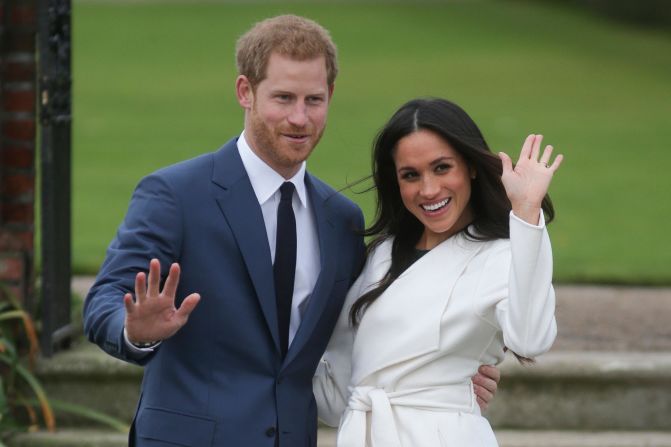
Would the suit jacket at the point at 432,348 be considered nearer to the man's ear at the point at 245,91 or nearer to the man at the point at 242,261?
the man at the point at 242,261

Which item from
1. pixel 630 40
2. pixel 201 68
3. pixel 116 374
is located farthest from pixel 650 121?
pixel 116 374

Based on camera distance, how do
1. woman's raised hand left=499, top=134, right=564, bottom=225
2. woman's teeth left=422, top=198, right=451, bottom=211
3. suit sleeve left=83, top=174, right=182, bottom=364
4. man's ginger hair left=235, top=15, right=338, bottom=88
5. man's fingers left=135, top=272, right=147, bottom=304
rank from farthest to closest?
woman's teeth left=422, top=198, right=451, bottom=211
man's ginger hair left=235, top=15, right=338, bottom=88
woman's raised hand left=499, top=134, right=564, bottom=225
suit sleeve left=83, top=174, right=182, bottom=364
man's fingers left=135, top=272, right=147, bottom=304

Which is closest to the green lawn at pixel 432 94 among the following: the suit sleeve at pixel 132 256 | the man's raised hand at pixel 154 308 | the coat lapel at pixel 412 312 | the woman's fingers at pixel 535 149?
the coat lapel at pixel 412 312

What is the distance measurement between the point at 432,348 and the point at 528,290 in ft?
1.22

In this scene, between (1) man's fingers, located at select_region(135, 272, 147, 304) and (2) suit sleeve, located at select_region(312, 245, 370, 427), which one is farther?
(2) suit sleeve, located at select_region(312, 245, 370, 427)

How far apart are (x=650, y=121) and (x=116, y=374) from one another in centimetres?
1102

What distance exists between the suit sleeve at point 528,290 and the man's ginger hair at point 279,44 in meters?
0.69

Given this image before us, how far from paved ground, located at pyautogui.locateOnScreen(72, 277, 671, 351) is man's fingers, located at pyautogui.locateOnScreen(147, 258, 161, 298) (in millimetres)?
3311

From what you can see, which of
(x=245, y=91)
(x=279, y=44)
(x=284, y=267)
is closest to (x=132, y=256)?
(x=284, y=267)

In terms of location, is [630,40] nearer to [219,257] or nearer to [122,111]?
[122,111]

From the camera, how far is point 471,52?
2155 cm

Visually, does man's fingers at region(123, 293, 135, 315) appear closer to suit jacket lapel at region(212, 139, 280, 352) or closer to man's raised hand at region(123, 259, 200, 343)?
man's raised hand at region(123, 259, 200, 343)

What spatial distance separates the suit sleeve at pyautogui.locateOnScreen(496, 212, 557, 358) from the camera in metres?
3.49

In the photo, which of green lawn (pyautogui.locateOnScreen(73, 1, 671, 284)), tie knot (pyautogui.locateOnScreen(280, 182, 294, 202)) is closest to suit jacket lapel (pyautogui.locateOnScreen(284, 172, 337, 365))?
tie knot (pyautogui.locateOnScreen(280, 182, 294, 202))
